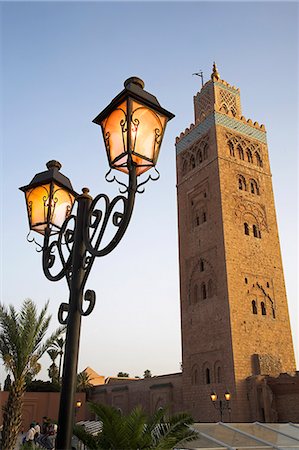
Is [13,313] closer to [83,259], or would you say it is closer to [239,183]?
[83,259]

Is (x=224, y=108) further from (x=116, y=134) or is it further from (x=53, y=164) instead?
(x=116, y=134)

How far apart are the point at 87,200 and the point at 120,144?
57cm

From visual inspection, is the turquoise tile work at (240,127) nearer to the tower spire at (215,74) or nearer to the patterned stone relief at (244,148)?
the patterned stone relief at (244,148)

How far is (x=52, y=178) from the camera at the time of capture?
3.57 meters

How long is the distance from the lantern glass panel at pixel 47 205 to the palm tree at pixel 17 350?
15.2 feet

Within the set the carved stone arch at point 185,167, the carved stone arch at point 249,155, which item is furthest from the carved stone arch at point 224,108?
the carved stone arch at point 185,167

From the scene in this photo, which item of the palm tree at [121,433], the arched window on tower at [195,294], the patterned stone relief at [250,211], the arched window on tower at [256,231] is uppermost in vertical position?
the patterned stone relief at [250,211]

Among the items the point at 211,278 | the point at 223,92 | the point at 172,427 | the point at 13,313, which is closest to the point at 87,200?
the point at 172,427

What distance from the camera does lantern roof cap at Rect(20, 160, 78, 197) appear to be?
3.59 meters

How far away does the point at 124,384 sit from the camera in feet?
83.5

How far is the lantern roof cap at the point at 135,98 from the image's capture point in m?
2.79

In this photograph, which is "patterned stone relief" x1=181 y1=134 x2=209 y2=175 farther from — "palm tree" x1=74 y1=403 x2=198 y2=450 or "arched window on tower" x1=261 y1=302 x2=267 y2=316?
"palm tree" x1=74 y1=403 x2=198 y2=450

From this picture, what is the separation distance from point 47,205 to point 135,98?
1314 mm

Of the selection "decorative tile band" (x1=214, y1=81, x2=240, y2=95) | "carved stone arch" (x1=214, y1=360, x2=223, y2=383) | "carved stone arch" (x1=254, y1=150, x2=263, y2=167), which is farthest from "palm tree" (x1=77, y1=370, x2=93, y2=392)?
"decorative tile band" (x1=214, y1=81, x2=240, y2=95)
